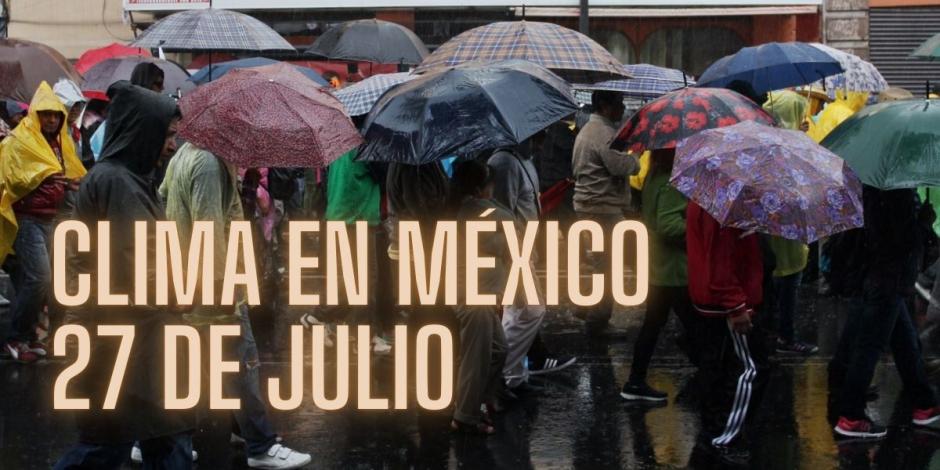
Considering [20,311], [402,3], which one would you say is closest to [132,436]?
[20,311]

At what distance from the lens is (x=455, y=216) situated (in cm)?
736

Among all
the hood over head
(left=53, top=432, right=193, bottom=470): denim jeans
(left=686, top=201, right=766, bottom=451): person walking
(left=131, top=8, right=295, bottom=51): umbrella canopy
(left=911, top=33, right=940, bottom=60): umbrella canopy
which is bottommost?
(left=53, top=432, right=193, bottom=470): denim jeans

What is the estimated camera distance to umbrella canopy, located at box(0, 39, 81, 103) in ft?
34.8

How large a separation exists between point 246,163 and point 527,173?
2053 mm

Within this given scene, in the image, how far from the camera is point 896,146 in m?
6.46

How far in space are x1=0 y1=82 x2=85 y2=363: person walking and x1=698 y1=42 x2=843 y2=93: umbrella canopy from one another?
5.01m

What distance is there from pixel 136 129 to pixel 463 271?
2.38m

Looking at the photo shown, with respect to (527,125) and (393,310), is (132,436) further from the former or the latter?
(393,310)

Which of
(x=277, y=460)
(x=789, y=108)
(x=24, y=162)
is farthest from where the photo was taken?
(x=789, y=108)

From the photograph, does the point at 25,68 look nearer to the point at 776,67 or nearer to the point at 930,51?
the point at 776,67

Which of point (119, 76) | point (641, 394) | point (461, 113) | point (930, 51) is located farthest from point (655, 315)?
point (119, 76)

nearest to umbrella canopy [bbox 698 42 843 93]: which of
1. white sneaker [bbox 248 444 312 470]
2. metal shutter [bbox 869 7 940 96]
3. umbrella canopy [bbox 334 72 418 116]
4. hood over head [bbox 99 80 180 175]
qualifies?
umbrella canopy [bbox 334 72 418 116]

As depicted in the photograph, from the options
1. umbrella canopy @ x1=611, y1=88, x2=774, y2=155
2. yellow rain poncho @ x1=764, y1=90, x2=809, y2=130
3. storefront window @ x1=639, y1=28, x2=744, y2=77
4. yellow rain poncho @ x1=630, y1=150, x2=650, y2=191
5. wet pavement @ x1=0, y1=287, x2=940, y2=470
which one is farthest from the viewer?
storefront window @ x1=639, y1=28, x2=744, y2=77

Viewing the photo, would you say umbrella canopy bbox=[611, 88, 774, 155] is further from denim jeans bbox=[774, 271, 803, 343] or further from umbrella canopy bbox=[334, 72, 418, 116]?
umbrella canopy bbox=[334, 72, 418, 116]
